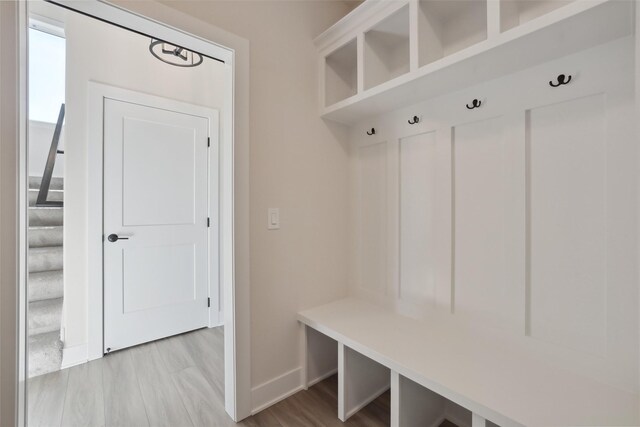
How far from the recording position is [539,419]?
891mm

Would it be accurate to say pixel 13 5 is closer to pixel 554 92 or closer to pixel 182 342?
pixel 554 92

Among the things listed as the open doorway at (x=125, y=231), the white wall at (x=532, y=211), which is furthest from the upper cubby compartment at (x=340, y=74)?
the open doorway at (x=125, y=231)

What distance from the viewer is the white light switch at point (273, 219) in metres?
1.65

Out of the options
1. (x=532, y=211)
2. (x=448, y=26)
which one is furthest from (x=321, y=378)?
(x=448, y=26)

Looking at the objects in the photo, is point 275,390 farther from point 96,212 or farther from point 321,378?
point 96,212

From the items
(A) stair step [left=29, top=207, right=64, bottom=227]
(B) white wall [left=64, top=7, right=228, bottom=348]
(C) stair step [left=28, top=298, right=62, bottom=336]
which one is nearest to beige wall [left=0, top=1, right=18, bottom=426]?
(B) white wall [left=64, top=7, right=228, bottom=348]

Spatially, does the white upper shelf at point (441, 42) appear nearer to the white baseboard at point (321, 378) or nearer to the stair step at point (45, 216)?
the white baseboard at point (321, 378)

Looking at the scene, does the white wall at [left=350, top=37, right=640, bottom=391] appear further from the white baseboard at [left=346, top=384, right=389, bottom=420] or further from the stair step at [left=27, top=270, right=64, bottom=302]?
the stair step at [left=27, top=270, right=64, bottom=302]

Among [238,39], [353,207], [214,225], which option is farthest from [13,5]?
[214,225]

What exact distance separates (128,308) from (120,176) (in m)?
1.12

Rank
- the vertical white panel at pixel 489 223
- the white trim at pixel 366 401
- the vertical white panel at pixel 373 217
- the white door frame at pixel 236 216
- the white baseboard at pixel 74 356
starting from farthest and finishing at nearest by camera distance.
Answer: the white baseboard at pixel 74 356 → the vertical white panel at pixel 373 217 → the white trim at pixel 366 401 → the white door frame at pixel 236 216 → the vertical white panel at pixel 489 223

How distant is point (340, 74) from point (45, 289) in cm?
282

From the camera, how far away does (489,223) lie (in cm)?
135

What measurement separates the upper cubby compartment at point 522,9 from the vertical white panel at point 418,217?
0.56 m
